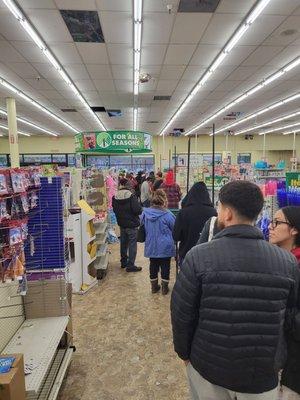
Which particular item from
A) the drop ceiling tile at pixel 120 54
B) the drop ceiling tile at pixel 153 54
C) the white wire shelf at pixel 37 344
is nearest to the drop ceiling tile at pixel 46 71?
the drop ceiling tile at pixel 120 54

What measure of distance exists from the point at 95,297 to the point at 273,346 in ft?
11.2

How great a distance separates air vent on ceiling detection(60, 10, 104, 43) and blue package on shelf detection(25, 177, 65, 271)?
3464 millimetres

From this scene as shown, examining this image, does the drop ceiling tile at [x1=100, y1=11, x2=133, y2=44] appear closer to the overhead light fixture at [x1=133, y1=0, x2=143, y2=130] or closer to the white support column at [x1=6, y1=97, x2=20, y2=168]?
the overhead light fixture at [x1=133, y1=0, x2=143, y2=130]

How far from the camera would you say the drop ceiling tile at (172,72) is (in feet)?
24.2

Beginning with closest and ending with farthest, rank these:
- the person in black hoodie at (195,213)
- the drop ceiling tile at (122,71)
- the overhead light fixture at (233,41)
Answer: the person in black hoodie at (195,213) < the overhead light fixture at (233,41) < the drop ceiling tile at (122,71)

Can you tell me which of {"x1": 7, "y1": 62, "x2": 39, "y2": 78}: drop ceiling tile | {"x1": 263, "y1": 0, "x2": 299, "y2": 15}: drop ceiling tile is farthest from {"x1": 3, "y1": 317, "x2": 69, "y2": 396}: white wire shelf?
{"x1": 7, "y1": 62, "x2": 39, "y2": 78}: drop ceiling tile

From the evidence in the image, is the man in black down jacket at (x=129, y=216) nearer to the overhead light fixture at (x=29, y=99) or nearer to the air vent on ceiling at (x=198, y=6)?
the air vent on ceiling at (x=198, y=6)

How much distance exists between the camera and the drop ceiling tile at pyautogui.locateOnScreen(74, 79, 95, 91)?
8.39m

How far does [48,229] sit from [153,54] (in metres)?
5.11

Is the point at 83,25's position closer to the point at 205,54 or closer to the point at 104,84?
the point at 205,54

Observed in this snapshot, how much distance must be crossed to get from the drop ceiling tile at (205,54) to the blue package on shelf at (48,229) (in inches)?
191

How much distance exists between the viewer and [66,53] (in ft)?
21.1

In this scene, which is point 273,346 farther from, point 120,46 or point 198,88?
point 198,88

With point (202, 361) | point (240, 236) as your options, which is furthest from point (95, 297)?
point (240, 236)
